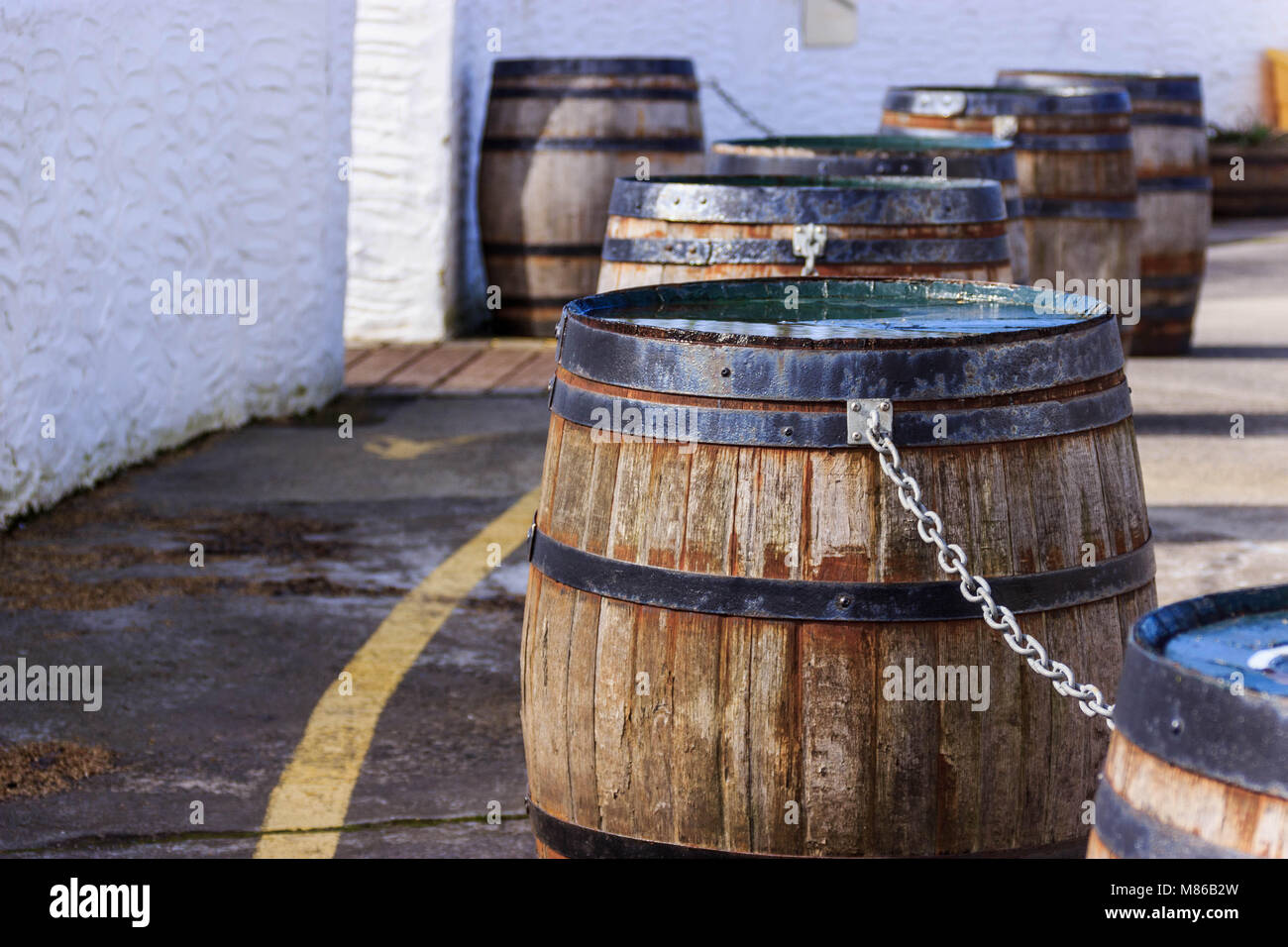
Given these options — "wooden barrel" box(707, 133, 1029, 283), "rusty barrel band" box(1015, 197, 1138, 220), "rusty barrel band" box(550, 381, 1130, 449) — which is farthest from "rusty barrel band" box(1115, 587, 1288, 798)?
"rusty barrel band" box(1015, 197, 1138, 220)

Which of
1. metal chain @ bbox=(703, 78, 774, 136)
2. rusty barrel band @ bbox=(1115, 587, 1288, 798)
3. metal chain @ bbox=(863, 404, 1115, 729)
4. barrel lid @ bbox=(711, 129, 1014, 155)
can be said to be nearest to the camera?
rusty barrel band @ bbox=(1115, 587, 1288, 798)

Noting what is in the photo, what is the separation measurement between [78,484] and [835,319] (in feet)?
12.2

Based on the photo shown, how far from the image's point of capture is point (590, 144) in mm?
8844

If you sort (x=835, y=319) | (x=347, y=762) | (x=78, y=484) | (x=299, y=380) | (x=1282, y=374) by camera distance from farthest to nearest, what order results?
1. (x=1282, y=374)
2. (x=299, y=380)
3. (x=78, y=484)
4. (x=347, y=762)
5. (x=835, y=319)

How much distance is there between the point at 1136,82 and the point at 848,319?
6179 mm

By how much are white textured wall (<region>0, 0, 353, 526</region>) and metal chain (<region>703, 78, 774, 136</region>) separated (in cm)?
491

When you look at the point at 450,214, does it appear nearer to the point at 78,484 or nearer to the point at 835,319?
the point at 78,484

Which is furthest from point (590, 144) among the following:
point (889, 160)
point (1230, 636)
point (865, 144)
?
point (1230, 636)

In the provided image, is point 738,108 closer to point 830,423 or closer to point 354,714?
point 354,714

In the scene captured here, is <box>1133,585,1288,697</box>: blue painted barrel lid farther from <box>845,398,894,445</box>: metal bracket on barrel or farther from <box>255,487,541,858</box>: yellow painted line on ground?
<box>255,487,541,858</box>: yellow painted line on ground

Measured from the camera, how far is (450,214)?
9.10 m

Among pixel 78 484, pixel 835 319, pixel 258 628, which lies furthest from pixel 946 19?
pixel 835 319

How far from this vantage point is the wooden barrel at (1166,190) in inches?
340

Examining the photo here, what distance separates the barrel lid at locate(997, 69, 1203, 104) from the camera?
8.60 metres
